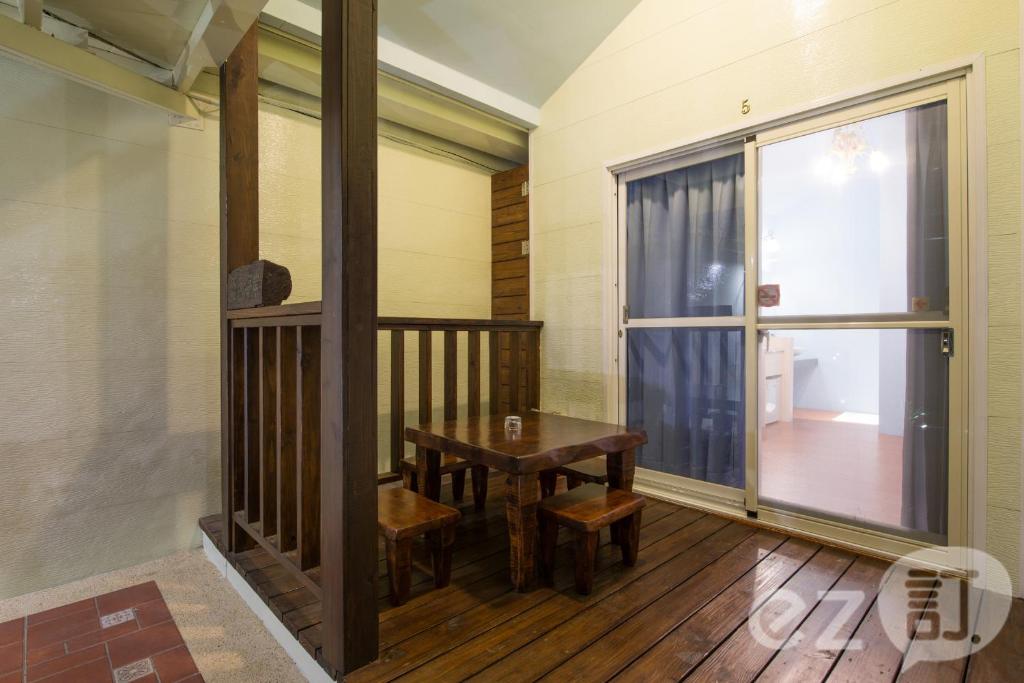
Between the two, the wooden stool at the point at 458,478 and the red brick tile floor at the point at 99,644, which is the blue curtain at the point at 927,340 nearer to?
the wooden stool at the point at 458,478

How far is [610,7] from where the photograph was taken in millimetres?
2947

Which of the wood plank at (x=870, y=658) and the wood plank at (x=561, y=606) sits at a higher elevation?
the wood plank at (x=561, y=606)

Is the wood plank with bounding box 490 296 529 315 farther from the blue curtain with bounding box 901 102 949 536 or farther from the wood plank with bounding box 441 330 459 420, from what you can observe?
the blue curtain with bounding box 901 102 949 536

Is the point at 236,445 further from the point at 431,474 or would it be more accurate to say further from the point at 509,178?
the point at 509,178

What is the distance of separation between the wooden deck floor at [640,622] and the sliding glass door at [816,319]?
402 millimetres

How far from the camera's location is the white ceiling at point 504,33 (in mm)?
2727

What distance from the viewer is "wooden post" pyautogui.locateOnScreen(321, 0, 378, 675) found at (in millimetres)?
1358

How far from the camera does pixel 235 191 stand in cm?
211

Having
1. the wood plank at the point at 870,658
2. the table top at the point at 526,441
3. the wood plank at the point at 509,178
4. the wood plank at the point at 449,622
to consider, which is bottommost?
the wood plank at the point at 870,658

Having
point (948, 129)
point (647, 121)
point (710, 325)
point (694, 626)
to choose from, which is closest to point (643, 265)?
point (710, 325)

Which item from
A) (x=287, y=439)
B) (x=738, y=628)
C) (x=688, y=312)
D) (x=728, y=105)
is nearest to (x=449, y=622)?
(x=287, y=439)

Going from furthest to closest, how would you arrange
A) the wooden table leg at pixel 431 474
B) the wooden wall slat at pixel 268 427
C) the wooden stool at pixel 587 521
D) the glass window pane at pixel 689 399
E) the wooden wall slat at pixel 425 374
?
the wooden wall slat at pixel 425 374
the glass window pane at pixel 689 399
the wooden table leg at pixel 431 474
the wooden wall slat at pixel 268 427
the wooden stool at pixel 587 521

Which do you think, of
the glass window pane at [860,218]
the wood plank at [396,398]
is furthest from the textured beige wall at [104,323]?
the glass window pane at [860,218]

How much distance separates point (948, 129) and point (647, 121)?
1.45 m
